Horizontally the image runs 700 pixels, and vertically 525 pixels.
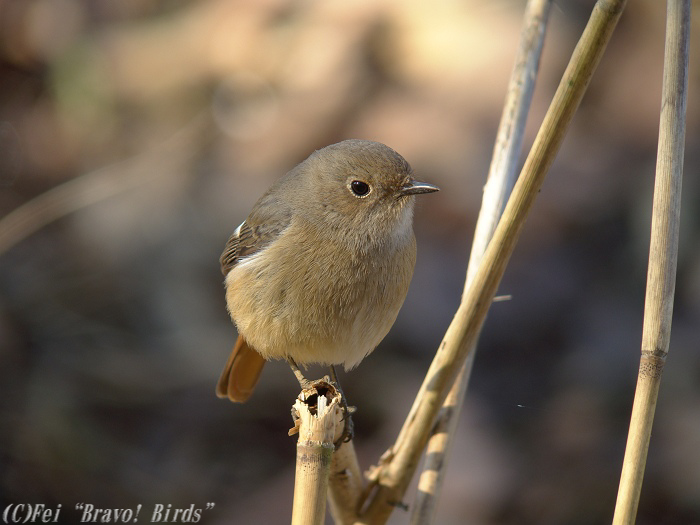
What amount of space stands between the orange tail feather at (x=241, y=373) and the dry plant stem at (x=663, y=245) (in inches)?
62.1

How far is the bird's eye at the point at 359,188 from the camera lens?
2.68m

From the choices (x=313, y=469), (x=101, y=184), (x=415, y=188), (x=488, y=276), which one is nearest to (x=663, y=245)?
(x=488, y=276)

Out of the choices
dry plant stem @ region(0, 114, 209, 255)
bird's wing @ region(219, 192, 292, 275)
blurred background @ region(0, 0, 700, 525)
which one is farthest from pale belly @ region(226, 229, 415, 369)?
blurred background @ region(0, 0, 700, 525)

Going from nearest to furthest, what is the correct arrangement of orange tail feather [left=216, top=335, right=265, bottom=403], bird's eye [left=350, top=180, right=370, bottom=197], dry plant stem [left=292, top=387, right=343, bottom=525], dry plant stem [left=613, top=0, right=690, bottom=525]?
1. dry plant stem [left=613, top=0, right=690, bottom=525]
2. dry plant stem [left=292, top=387, right=343, bottom=525]
3. bird's eye [left=350, top=180, right=370, bottom=197]
4. orange tail feather [left=216, top=335, right=265, bottom=403]

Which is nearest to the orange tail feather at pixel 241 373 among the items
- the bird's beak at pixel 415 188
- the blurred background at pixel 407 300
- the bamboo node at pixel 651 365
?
the bird's beak at pixel 415 188

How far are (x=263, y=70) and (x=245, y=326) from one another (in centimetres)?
309

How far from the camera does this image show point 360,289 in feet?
8.38

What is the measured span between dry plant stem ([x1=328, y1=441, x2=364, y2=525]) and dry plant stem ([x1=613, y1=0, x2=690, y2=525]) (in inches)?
30.4

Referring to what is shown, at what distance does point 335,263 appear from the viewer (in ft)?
8.43

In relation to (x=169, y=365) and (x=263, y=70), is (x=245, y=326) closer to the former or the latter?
(x=169, y=365)

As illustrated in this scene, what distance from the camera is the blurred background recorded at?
442 cm

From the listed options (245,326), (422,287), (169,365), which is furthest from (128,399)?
(245,326)

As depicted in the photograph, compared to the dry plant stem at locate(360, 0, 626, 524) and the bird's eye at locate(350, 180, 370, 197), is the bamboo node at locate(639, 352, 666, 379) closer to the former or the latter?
the dry plant stem at locate(360, 0, 626, 524)

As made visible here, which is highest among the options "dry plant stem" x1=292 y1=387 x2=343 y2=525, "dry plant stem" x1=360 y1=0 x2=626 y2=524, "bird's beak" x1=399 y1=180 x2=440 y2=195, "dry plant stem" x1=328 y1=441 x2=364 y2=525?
"bird's beak" x1=399 y1=180 x2=440 y2=195
